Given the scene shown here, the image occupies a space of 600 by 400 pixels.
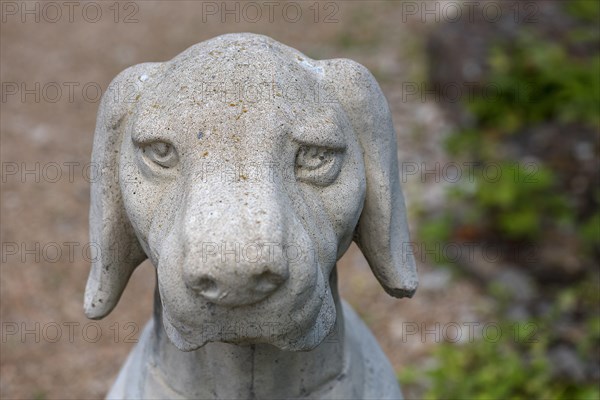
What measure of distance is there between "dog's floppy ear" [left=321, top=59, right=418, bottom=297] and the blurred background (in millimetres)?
1798

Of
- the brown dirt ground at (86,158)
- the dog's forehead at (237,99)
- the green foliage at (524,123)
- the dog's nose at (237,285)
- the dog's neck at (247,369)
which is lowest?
the brown dirt ground at (86,158)

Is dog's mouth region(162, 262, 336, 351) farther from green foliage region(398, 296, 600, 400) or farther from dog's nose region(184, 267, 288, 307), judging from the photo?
green foliage region(398, 296, 600, 400)

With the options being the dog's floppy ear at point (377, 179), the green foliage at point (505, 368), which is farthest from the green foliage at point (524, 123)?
the dog's floppy ear at point (377, 179)

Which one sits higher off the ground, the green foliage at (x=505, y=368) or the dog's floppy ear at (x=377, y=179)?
the dog's floppy ear at (x=377, y=179)

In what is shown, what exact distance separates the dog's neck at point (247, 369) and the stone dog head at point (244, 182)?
0.25m

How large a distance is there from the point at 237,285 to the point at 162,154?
32cm

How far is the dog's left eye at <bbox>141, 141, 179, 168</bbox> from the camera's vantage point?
1.65 metres

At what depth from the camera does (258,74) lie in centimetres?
166

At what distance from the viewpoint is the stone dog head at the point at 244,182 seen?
1501mm

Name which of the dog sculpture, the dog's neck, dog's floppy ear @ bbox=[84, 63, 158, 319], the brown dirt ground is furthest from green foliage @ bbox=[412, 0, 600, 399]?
dog's floppy ear @ bbox=[84, 63, 158, 319]

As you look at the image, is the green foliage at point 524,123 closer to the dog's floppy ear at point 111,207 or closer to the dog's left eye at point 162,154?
the dog's floppy ear at point 111,207

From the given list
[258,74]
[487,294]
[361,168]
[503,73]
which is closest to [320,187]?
[361,168]

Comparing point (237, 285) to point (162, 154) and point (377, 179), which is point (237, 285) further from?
point (377, 179)

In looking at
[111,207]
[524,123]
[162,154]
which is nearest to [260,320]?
[162,154]
